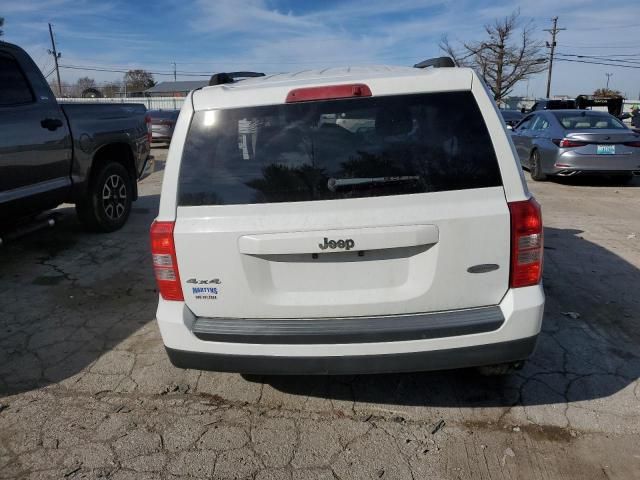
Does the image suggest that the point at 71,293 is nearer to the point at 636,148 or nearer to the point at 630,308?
the point at 630,308

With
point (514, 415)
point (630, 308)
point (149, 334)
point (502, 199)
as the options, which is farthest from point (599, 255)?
point (149, 334)

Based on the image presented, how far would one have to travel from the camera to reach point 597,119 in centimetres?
958

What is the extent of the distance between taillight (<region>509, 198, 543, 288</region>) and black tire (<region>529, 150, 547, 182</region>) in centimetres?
831

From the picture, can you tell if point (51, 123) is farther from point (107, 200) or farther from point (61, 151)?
point (107, 200)

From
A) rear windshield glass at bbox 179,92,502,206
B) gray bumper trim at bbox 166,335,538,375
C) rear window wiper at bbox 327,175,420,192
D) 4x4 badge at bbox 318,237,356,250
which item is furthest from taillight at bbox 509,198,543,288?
4x4 badge at bbox 318,237,356,250

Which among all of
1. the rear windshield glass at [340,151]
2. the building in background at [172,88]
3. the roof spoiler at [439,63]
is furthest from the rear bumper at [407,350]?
the building in background at [172,88]

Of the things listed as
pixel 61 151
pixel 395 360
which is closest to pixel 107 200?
pixel 61 151

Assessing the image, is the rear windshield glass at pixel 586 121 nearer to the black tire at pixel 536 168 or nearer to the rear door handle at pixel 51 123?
the black tire at pixel 536 168

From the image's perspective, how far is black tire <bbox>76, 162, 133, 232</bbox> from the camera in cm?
611

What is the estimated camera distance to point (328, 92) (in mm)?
2363

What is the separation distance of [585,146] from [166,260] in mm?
8655

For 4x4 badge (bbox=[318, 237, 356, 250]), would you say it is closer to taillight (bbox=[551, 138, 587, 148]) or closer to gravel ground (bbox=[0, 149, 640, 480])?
gravel ground (bbox=[0, 149, 640, 480])

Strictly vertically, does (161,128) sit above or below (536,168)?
above

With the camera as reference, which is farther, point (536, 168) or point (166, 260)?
point (536, 168)
